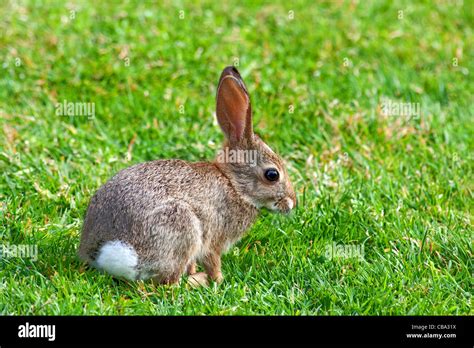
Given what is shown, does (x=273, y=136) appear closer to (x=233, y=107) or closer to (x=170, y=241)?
(x=233, y=107)

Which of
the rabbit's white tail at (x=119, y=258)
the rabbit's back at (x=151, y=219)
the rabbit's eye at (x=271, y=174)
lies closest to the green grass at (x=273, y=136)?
the rabbit's white tail at (x=119, y=258)

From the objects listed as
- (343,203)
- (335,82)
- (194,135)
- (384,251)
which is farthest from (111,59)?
(384,251)

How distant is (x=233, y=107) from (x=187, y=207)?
84 centimetres

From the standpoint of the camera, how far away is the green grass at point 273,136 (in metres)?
5.39

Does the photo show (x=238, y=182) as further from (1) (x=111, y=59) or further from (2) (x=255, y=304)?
(1) (x=111, y=59)

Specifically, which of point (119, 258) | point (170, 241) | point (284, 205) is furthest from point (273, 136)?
point (119, 258)

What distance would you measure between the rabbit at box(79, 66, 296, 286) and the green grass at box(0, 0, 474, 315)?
0.62 feet

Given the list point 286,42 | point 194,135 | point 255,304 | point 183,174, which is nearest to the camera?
point 255,304

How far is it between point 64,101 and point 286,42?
274 centimetres

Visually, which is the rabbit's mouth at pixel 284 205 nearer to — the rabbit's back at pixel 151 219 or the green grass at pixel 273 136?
the green grass at pixel 273 136

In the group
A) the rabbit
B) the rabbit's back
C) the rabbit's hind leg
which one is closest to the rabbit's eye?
the rabbit

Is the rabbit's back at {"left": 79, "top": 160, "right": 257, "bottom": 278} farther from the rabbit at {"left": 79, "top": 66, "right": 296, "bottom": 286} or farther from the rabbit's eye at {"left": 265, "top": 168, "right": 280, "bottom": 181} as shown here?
the rabbit's eye at {"left": 265, "top": 168, "right": 280, "bottom": 181}

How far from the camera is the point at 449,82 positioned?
8992 millimetres

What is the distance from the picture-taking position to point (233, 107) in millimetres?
5852
